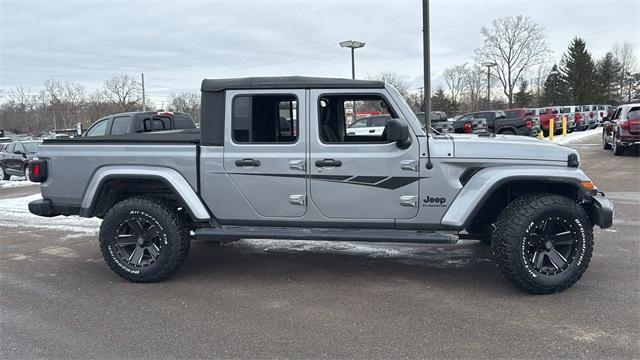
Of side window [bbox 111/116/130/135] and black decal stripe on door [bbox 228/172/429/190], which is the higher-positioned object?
side window [bbox 111/116/130/135]

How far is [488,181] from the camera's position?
4.65m

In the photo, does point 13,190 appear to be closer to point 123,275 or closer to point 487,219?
point 123,275

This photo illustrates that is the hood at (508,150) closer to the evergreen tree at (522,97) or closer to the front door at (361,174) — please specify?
Result: the front door at (361,174)

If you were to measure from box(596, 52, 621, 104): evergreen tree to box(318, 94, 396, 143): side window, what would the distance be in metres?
72.6

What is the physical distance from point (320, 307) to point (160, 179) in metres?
2.04

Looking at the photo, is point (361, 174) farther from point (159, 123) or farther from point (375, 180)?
point (159, 123)

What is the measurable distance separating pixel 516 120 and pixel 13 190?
19.6 meters

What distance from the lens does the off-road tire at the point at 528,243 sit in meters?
4.59

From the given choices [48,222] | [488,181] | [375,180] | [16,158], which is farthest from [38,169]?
[16,158]

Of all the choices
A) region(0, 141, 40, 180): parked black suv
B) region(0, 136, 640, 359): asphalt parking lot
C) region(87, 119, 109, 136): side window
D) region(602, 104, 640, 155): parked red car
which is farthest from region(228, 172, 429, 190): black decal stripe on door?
region(0, 141, 40, 180): parked black suv

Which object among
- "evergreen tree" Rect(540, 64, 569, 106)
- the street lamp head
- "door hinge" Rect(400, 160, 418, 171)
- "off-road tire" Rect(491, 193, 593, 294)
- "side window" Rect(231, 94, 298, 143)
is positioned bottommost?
"off-road tire" Rect(491, 193, 593, 294)

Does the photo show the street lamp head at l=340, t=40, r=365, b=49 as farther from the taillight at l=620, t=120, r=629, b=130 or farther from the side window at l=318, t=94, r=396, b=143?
the side window at l=318, t=94, r=396, b=143

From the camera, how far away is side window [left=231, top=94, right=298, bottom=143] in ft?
17.0

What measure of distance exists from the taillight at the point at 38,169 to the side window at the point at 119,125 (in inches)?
261
